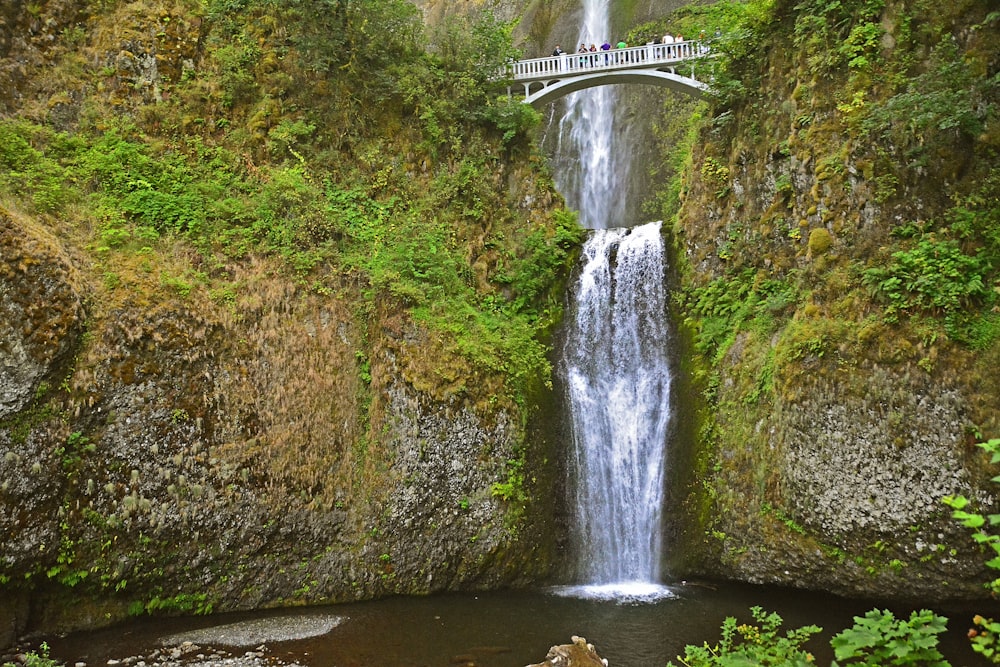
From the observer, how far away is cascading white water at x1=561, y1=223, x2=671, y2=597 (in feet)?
36.6

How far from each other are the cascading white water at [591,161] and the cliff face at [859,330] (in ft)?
34.9

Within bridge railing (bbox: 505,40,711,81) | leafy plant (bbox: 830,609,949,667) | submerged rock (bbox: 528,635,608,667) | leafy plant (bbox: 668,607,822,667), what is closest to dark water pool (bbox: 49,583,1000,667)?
submerged rock (bbox: 528,635,608,667)

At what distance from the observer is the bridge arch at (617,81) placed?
17000 millimetres

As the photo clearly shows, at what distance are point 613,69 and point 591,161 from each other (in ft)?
21.4

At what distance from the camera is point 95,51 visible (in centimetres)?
1254

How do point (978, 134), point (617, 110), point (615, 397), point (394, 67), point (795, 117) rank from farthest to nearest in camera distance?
point (617, 110), point (394, 67), point (615, 397), point (795, 117), point (978, 134)

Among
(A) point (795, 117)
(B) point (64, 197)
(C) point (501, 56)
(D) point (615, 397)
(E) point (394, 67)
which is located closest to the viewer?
(B) point (64, 197)

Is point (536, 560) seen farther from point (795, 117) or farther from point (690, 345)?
point (795, 117)

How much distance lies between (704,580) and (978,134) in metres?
7.95

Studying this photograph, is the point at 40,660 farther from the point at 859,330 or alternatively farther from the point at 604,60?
the point at 604,60

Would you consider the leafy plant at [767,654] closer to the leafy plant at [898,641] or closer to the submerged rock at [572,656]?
the leafy plant at [898,641]

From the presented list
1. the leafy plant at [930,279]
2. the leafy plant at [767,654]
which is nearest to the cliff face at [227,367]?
the leafy plant at [930,279]

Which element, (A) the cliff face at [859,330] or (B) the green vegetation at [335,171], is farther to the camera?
(B) the green vegetation at [335,171]

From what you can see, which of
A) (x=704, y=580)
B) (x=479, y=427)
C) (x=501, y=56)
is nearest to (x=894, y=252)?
(x=704, y=580)
